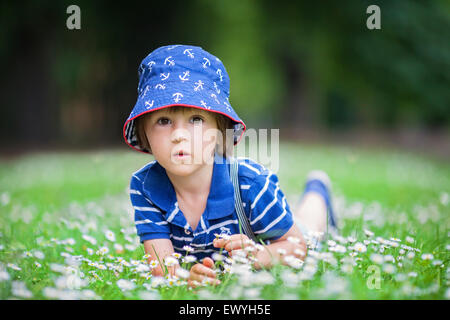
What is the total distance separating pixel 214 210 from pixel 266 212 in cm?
34

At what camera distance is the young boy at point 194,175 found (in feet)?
8.01

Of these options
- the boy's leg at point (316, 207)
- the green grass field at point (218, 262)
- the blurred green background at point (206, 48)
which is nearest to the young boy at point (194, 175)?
the green grass field at point (218, 262)

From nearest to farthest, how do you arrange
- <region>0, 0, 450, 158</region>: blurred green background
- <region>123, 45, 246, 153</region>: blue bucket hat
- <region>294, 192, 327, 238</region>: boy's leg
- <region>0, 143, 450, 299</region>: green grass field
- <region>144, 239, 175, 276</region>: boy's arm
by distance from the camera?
<region>0, 143, 450, 299</region>: green grass field → <region>123, 45, 246, 153</region>: blue bucket hat → <region>144, 239, 175, 276</region>: boy's arm → <region>294, 192, 327, 238</region>: boy's leg → <region>0, 0, 450, 158</region>: blurred green background

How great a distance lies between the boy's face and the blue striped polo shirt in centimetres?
35

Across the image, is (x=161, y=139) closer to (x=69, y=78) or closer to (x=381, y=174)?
(x=381, y=174)

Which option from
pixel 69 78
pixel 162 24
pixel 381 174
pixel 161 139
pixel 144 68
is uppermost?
pixel 162 24

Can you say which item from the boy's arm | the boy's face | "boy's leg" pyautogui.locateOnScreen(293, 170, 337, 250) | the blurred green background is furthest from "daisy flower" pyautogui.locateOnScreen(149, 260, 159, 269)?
the blurred green background

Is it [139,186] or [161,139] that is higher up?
[161,139]

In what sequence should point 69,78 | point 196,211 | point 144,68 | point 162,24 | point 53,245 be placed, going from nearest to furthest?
1. point 144,68
2. point 196,211
3. point 53,245
4. point 162,24
5. point 69,78

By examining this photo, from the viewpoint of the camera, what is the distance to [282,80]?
2367 centimetres

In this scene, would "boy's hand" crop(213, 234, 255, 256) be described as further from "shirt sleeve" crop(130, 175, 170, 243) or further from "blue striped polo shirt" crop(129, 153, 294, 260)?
"shirt sleeve" crop(130, 175, 170, 243)

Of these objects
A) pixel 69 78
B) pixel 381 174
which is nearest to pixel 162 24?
pixel 69 78

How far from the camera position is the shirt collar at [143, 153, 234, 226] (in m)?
2.72
